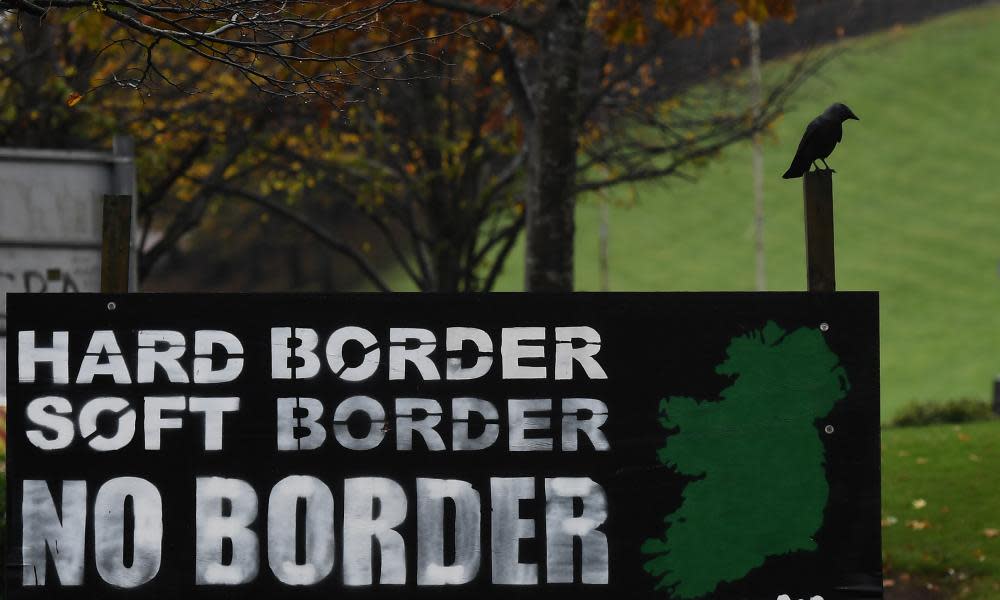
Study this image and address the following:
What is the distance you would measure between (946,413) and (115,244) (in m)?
19.1

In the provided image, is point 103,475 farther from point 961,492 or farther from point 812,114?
point 812,114

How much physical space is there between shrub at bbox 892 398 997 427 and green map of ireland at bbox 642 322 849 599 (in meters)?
17.7

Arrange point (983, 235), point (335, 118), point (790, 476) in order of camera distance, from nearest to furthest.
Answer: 1. point (790, 476)
2. point (335, 118)
3. point (983, 235)

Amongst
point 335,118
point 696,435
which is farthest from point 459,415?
point 335,118

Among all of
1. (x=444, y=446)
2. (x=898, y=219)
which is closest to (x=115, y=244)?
(x=444, y=446)

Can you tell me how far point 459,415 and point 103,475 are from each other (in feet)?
5.23

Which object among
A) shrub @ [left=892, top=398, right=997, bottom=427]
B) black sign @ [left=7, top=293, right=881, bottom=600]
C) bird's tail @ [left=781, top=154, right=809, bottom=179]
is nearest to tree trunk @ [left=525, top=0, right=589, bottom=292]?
bird's tail @ [left=781, top=154, right=809, bottom=179]

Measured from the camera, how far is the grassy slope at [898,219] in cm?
4603

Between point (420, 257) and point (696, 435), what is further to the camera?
point (420, 257)

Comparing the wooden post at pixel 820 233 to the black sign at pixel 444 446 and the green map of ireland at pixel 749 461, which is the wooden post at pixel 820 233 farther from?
the green map of ireland at pixel 749 461

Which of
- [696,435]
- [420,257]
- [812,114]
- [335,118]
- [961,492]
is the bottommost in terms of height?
[961,492]

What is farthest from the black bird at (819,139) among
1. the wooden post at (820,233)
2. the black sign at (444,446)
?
the black sign at (444,446)

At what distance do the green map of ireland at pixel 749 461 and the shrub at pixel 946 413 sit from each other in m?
17.7

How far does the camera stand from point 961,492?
13.8m
